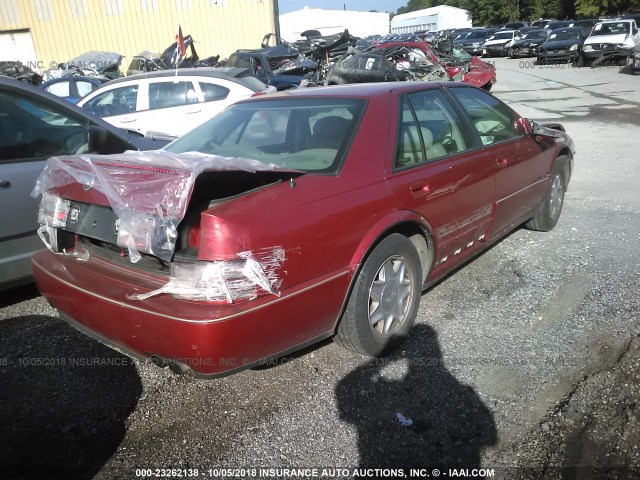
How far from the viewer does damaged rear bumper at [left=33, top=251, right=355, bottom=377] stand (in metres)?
2.31

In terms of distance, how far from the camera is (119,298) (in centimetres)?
251

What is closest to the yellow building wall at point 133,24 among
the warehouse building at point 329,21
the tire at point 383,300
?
the tire at point 383,300

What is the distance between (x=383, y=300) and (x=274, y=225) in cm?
97

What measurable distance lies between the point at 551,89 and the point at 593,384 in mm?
17104

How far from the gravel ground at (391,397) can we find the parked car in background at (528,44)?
102 ft

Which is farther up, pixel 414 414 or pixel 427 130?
pixel 427 130

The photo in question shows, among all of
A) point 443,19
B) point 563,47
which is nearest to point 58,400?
point 563,47

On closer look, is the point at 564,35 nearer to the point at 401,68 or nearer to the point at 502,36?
the point at 502,36

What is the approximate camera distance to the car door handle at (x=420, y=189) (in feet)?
10.3

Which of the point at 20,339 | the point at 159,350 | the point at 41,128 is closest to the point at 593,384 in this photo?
the point at 159,350

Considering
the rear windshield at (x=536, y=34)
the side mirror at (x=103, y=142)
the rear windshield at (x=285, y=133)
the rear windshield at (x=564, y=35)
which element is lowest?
the rear windshield at (x=536, y=34)

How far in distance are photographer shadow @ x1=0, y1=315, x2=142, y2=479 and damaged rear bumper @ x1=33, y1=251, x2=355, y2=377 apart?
0.38 meters

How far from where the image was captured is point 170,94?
8055mm

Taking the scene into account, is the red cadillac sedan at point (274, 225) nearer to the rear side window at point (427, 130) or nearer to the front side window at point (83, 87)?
the rear side window at point (427, 130)
